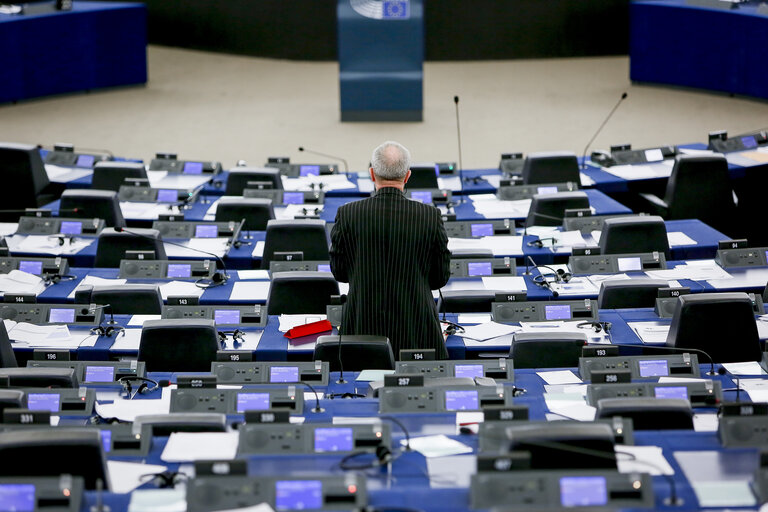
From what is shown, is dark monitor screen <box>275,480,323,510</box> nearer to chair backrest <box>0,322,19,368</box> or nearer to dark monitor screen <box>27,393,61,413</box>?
dark monitor screen <box>27,393,61,413</box>

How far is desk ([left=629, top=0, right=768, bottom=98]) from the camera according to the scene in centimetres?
1369

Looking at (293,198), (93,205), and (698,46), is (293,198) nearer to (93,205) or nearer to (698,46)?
(93,205)

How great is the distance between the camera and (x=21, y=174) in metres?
10.1

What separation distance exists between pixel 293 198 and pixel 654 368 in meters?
4.53

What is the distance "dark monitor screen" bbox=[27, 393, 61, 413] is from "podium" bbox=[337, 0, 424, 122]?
8954mm

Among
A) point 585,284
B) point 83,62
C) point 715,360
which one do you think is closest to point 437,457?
point 715,360

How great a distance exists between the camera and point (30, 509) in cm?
361

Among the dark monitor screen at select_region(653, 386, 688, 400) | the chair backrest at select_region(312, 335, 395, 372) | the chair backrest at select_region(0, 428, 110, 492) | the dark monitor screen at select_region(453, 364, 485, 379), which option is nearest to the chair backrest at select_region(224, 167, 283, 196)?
the chair backrest at select_region(312, 335, 395, 372)

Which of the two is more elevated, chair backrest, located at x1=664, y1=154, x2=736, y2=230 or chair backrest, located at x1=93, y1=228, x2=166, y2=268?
chair backrest, located at x1=664, y1=154, x2=736, y2=230

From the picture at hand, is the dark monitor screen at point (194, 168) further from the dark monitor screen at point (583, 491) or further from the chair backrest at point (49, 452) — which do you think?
the dark monitor screen at point (583, 491)

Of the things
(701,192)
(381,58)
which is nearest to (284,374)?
(701,192)

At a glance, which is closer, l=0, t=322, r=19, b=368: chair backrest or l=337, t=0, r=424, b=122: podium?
l=0, t=322, r=19, b=368: chair backrest

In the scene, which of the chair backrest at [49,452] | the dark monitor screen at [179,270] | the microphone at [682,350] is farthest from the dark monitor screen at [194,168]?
the chair backrest at [49,452]

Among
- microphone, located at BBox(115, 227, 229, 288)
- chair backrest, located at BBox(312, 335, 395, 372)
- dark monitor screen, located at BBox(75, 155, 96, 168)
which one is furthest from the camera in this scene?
dark monitor screen, located at BBox(75, 155, 96, 168)
